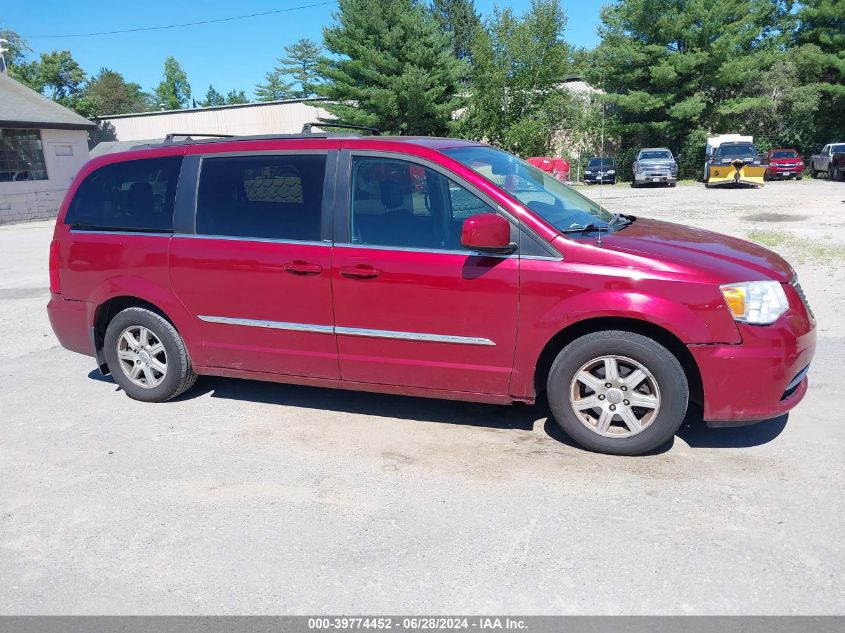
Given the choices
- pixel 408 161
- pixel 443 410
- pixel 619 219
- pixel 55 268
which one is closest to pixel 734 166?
pixel 619 219

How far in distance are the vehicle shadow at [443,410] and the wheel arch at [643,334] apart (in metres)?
0.45

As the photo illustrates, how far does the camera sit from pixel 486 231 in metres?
3.98

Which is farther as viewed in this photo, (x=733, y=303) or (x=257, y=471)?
(x=257, y=471)

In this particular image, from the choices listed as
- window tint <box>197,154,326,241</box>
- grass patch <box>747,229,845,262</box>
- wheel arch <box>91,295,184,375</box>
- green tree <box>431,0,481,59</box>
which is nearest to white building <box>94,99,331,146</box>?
green tree <box>431,0,481,59</box>

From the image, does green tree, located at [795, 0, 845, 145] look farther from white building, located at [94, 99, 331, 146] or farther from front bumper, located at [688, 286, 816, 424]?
front bumper, located at [688, 286, 816, 424]

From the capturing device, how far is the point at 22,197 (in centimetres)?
2634

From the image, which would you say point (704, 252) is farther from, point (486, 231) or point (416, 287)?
point (416, 287)

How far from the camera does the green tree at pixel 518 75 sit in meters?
33.4

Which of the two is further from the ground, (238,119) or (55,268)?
(238,119)

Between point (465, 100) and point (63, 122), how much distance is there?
19490 mm

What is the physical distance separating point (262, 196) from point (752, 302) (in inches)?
124

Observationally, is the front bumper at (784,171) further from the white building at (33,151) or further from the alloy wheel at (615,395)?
the alloy wheel at (615,395)

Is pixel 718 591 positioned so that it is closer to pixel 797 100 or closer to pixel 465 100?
pixel 465 100

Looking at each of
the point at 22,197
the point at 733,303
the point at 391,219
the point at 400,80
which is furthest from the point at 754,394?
the point at 400,80
